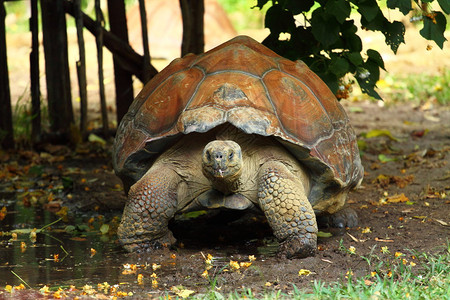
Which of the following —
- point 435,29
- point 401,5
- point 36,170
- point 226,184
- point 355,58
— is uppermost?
point 401,5

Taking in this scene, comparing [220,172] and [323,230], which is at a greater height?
[220,172]

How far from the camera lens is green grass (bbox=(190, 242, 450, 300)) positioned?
2691 mm

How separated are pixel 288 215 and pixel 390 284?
0.73 metres

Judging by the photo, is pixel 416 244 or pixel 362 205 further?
pixel 362 205

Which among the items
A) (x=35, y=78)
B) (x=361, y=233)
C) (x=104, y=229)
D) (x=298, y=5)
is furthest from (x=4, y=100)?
(x=361, y=233)

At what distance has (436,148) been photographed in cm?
634

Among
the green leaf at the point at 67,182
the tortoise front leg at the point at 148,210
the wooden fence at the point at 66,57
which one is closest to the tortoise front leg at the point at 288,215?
the tortoise front leg at the point at 148,210

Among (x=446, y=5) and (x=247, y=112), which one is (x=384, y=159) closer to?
(x=446, y=5)

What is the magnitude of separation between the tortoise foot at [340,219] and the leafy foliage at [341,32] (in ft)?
2.42

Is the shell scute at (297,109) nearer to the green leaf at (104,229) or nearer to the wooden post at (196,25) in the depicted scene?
the green leaf at (104,229)

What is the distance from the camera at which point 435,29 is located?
4105 millimetres

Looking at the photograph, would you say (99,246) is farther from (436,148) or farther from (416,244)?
(436,148)

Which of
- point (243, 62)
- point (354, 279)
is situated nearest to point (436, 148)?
point (243, 62)

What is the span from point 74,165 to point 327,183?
2865 millimetres
